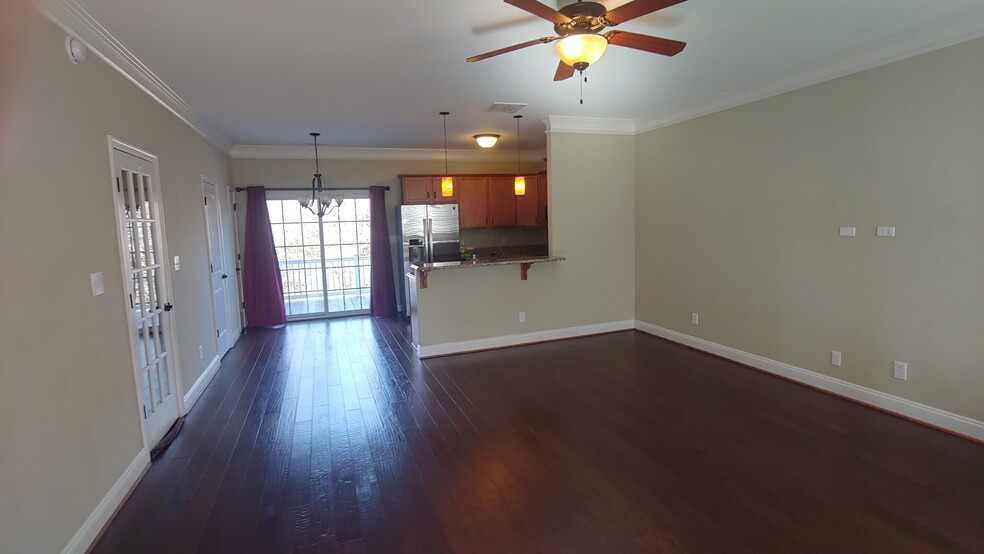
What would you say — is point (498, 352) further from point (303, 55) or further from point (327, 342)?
point (303, 55)

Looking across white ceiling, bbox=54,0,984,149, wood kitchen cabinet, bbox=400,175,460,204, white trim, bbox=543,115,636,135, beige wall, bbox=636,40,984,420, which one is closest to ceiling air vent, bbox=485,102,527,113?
white ceiling, bbox=54,0,984,149

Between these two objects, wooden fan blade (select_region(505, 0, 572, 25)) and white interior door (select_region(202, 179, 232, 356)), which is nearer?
wooden fan blade (select_region(505, 0, 572, 25))

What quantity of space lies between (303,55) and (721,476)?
3604 mm

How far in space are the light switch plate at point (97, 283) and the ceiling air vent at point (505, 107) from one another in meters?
3.33

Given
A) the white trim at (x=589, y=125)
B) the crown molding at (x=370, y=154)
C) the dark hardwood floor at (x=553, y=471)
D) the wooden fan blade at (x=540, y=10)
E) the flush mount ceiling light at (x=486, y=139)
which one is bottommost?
the dark hardwood floor at (x=553, y=471)

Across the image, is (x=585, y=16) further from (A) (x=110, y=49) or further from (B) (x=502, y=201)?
(B) (x=502, y=201)

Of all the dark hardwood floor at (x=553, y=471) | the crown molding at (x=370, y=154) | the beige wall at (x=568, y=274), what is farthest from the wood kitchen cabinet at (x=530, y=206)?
the dark hardwood floor at (x=553, y=471)

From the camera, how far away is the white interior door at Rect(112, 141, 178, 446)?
282 cm

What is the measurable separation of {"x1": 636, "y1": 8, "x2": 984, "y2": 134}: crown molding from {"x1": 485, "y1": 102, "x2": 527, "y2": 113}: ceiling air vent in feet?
5.85

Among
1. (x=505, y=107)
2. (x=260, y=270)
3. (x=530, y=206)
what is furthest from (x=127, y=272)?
(x=530, y=206)

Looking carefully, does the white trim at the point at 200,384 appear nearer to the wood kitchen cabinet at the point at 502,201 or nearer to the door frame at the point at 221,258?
the door frame at the point at 221,258

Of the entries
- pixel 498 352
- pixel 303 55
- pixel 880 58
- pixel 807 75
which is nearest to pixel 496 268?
pixel 498 352

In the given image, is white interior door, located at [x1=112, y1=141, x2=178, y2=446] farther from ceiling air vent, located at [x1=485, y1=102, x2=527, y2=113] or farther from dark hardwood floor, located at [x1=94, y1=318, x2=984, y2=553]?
ceiling air vent, located at [x1=485, y1=102, x2=527, y2=113]

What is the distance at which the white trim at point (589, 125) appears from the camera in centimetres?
521
